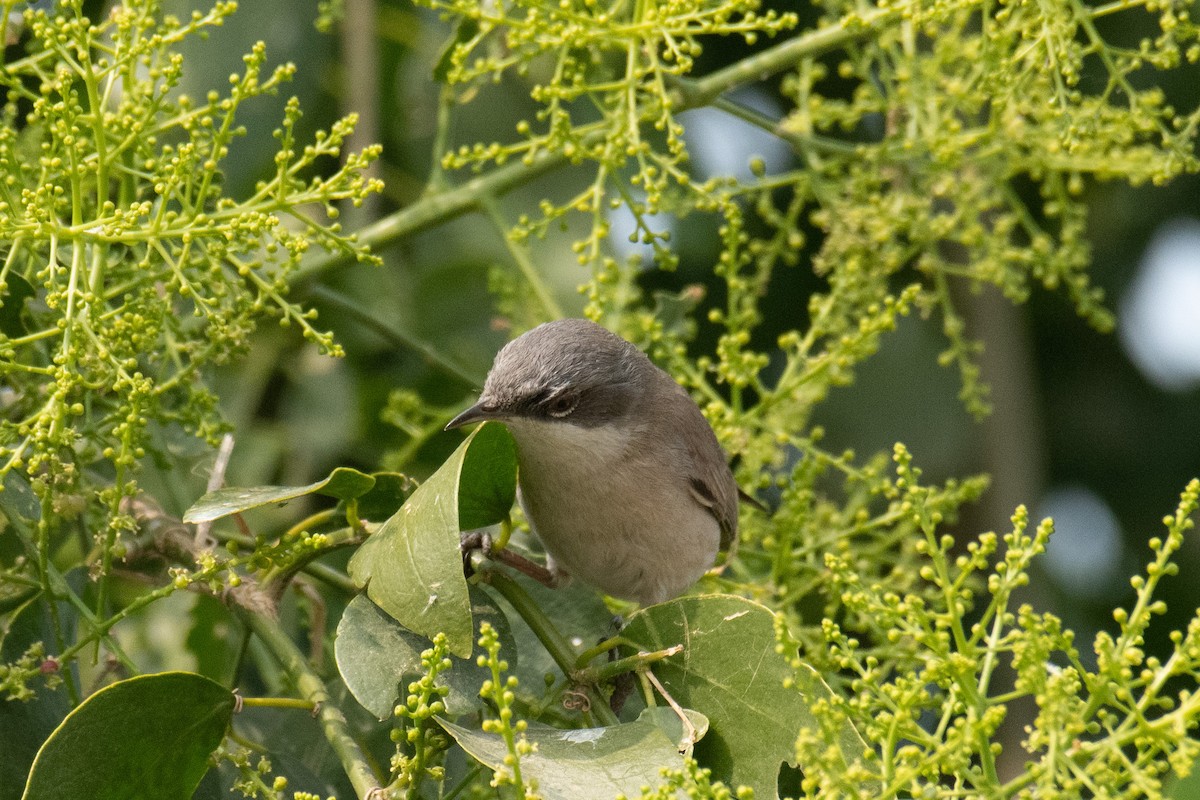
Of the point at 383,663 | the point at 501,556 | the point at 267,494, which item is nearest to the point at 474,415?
the point at 501,556

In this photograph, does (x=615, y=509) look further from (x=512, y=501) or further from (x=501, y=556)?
(x=512, y=501)

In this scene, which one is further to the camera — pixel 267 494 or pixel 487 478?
pixel 487 478

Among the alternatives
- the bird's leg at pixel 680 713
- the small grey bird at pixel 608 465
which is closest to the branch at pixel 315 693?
the bird's leg at pixel 680 713

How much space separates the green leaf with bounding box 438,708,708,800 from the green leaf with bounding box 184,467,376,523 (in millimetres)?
468

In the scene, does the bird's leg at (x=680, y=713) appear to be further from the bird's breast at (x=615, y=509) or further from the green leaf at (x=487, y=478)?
the bird's breast at (x=615, y=509)

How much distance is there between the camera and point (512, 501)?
104 inches

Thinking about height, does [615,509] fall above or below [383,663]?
below

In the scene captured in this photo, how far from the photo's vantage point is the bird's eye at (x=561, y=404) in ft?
Answer: 10.8

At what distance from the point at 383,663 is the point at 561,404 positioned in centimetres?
123

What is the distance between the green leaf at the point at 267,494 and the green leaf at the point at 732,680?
58 cm

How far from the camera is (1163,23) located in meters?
2.80

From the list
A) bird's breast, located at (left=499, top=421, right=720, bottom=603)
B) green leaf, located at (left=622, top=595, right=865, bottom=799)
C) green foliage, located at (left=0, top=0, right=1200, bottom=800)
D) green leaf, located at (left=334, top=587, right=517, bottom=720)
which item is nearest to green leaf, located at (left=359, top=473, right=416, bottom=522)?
green foliage, located at (left=0, top=0, right=1200, bottom=800)

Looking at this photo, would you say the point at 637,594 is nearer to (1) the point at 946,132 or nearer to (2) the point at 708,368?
(2) the point at 708,368

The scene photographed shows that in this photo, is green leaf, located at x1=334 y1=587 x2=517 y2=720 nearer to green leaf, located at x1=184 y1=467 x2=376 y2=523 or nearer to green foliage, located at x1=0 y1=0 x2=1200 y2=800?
green foliage, located at x1=0 y1=0 x2=1200 y2=800
